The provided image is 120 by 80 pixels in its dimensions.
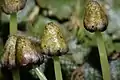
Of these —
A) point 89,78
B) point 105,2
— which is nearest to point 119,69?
point 89,78

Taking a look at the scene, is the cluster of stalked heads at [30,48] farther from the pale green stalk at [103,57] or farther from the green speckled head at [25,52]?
the pale green stalk at [103,57]

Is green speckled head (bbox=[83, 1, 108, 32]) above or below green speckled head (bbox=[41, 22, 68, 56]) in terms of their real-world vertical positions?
above

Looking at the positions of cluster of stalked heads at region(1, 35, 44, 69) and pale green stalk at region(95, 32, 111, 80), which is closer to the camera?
cluster of stalked heads at region(1, 35, 44, 69)

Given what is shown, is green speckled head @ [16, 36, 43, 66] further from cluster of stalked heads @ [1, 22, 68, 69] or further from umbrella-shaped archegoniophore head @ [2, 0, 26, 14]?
umbrella-shaped archegoniophore head @ [2, 0, 26, 14]

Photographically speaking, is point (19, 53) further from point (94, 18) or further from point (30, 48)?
point (94, 18)

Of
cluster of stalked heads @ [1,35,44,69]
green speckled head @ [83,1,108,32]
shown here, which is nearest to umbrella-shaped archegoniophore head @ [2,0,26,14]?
cluster of stalked heads @ [1,35,44,69]

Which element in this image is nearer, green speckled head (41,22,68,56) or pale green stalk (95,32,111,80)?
green speckled head (41,22,68,56)

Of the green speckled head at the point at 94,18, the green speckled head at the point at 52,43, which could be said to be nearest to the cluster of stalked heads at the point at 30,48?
the green speckled head at the point at 52,43

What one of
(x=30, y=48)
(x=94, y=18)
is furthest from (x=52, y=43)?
(x=94, y=18)

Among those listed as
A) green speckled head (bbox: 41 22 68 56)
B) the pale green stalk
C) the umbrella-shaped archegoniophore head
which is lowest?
the pale green stalk

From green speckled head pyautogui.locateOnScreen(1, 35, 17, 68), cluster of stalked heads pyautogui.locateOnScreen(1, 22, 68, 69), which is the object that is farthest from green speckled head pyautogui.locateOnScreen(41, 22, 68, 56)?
green speckled head pyautogui.locateOnScreen(1, 35, 17, 68)
